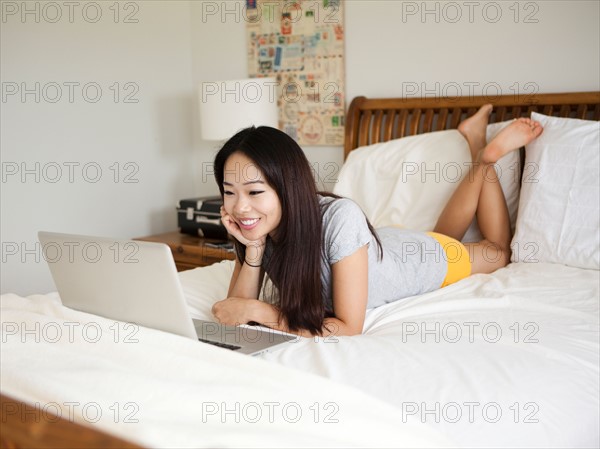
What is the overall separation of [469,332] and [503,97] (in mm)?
1329

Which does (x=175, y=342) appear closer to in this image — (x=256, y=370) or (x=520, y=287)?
(x=256, y=370)

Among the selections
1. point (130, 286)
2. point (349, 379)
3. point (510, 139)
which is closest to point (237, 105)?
point (510, 139)

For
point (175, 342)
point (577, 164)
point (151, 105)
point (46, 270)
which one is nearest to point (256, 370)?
point (175, 342)

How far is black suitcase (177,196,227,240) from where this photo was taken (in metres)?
3.15

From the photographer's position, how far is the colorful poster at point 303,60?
125 inches

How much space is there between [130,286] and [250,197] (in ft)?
1.25

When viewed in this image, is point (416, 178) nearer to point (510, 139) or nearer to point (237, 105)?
point (510, 139)

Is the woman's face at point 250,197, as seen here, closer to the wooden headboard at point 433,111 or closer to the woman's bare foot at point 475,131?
the woman's bare foot at point 475,131

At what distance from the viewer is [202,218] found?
10.5 feet

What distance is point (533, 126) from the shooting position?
2332 millimetres

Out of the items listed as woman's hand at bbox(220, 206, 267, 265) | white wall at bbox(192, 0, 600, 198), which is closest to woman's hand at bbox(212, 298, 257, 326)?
woman's hand at bbox(220, 206, 267, 265)

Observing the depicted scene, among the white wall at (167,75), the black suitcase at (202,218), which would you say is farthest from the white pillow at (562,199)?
the black suitcase at (202,218)

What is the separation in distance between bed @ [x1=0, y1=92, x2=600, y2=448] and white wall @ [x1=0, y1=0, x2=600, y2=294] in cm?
46

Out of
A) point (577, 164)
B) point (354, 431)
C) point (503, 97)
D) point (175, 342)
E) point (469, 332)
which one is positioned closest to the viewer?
point (354, 431)
